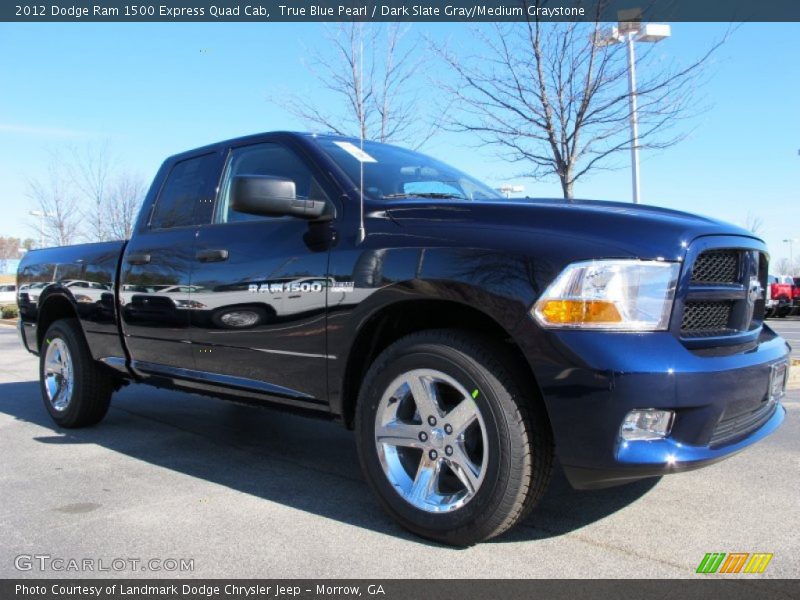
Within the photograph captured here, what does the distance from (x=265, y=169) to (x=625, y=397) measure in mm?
2509

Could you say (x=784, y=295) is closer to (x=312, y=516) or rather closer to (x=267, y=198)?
(x=312, y=516)

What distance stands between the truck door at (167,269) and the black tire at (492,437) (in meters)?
1.76

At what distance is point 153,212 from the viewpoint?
4746mm

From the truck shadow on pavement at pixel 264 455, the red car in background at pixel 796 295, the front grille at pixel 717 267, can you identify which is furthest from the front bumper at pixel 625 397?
the red car in background at pixel 796 295

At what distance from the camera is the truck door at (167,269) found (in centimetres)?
412

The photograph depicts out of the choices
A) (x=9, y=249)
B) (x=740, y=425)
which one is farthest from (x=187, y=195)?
(x=9, y=249)

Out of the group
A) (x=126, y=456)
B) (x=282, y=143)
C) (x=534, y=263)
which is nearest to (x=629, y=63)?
(x=282, y=143)

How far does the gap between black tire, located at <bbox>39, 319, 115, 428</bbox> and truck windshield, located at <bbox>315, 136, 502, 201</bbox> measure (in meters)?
2.63

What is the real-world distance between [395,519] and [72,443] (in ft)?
9.67

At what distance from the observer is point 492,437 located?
267 cm

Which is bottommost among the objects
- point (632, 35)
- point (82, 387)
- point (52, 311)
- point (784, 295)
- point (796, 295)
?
point (796, 295)

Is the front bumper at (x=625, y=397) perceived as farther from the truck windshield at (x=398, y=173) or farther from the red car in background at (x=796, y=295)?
the red car in background at (x=796, y=295)

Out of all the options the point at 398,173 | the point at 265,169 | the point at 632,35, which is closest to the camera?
the point at 398,173

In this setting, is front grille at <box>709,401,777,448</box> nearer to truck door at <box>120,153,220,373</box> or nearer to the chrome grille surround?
the chrome grille surround
